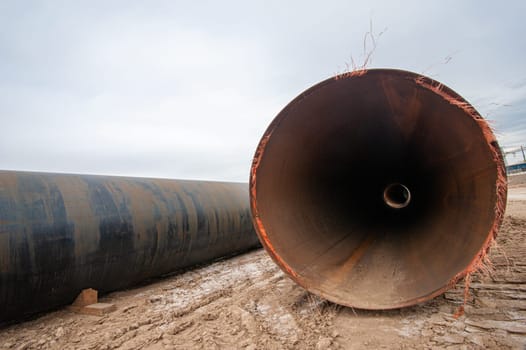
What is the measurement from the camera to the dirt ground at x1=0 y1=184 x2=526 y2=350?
1.88 meters

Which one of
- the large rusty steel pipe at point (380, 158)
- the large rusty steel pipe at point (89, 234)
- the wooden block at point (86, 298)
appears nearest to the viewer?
the large rusty steel pipe at point (380, 158)

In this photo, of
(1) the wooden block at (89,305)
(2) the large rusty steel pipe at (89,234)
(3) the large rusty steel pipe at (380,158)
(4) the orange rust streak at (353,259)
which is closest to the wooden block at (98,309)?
(1) the wooden block at (89,305)

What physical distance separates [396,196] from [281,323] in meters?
3.09

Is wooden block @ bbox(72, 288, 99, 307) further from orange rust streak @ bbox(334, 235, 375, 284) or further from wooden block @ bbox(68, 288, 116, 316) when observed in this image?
orange rust streak @ bbox(334, 235, 375, 284)

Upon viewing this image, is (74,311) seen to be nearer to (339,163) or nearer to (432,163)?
(339,163)

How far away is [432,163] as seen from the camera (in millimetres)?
3002

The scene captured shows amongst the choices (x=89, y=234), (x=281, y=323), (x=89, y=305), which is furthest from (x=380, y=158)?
(x=89, y=305)

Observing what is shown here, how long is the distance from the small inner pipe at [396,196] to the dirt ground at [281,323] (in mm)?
1346

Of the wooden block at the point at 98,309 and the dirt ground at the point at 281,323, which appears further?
the wooden block at the point at 98,309

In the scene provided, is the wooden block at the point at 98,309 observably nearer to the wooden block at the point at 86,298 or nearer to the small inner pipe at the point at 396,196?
the wooden block at the point at 86,298

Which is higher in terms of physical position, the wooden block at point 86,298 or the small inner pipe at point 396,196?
the small inner pipe at point 396,196

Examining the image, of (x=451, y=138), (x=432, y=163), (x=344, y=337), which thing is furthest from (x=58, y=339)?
(x=432, y=163)

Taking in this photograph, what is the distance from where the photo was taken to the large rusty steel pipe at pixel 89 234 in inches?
95.3

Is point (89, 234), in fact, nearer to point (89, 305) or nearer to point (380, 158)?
point (89, 305)
